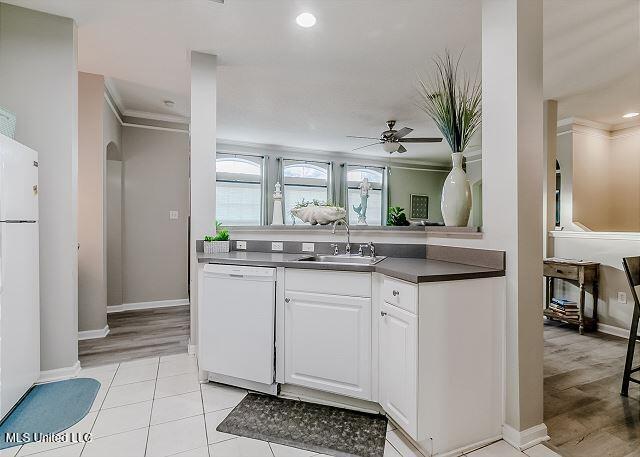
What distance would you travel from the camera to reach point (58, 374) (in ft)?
8.06

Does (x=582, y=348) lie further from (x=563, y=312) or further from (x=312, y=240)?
(x=312, y=240)

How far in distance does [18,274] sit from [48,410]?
83 cm

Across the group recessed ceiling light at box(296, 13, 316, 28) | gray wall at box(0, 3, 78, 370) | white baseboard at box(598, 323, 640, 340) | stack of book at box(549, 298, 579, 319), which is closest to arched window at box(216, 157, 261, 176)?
gray wall at box(0, 3, 78, 370)

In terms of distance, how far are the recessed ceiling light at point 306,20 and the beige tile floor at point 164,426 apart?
2649 mm

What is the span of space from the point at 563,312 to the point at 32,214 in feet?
16.1

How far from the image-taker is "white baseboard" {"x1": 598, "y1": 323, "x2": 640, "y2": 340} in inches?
136

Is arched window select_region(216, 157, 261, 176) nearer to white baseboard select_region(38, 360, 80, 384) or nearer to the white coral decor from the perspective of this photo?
the white coral decor

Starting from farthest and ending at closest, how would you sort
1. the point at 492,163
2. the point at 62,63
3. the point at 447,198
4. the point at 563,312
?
1. the point at 563,312
2. the point at 62,63
3. the point at 447,198
4. the point at 492,163

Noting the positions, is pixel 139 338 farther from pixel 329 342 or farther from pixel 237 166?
pixel 237 166

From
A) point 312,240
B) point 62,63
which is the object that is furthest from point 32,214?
point 312,240

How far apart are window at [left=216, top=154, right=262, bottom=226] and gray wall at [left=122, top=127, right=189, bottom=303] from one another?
1626mm

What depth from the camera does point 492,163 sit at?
1.86m

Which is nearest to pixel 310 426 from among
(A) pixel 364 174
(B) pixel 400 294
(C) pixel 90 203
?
(B) pixel 400 294

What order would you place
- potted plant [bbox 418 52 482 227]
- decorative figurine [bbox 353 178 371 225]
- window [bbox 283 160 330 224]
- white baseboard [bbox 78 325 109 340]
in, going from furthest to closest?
1. window [bbox 283 160 330 224]
2. white baseboard [bbox 78 325 109 340]
3. decorative figurine [bbox 353 178 371 225]
4. potted plant [bbox 418 52 482 227]
